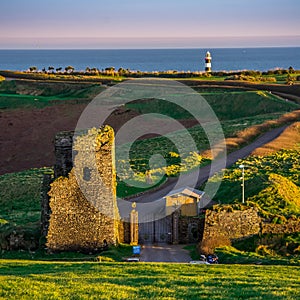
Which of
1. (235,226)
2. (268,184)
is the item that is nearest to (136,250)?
(235,226)

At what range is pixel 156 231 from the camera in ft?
68.6

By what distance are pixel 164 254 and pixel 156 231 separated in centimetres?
205

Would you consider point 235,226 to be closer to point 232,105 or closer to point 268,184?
point 268,184

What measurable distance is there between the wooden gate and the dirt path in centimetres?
46

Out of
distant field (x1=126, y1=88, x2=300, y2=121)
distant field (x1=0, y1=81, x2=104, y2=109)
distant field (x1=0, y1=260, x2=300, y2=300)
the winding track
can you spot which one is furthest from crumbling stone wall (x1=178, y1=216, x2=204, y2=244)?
distant field (x1=0, y1=81, x2=104, y2=109)

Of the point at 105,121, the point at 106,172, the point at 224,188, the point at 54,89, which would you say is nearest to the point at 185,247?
the point at 106,172

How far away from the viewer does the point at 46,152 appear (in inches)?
1957

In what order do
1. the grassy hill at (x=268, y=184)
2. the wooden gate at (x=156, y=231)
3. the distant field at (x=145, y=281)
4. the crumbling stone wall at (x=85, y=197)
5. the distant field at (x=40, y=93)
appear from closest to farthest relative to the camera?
1. the distant field at (x=145, y=281)
2. the crumbling stone wall at (x=85, y=197)
3. the wooden gate at (x=156, y=231)
4. the grassy hill at (x=268, y=184)
5. the distant field at (x=40, y=93)

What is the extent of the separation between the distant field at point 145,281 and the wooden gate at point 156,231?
15.2 ft

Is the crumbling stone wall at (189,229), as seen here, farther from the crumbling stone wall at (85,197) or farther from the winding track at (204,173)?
the winding track at (204,173)

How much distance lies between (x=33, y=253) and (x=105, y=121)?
3697 cm

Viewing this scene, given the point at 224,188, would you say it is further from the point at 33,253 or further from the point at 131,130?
the point at 131,130

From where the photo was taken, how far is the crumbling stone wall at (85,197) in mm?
17906

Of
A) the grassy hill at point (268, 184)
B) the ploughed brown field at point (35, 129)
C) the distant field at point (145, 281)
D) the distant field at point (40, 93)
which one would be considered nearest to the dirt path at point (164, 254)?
the distant field at point (145, 281)
